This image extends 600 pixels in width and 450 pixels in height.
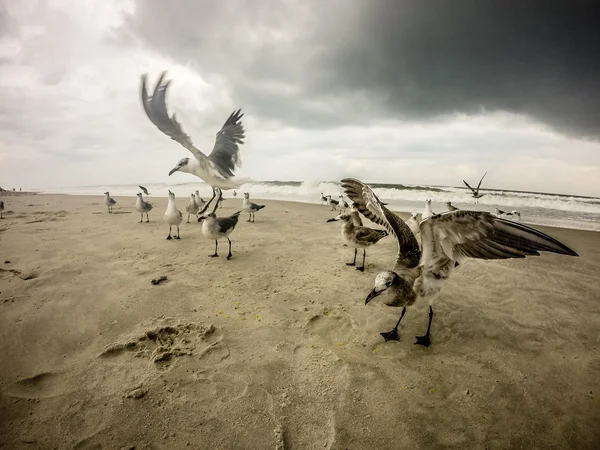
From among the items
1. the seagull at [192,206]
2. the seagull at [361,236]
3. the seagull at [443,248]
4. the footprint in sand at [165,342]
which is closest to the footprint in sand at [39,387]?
the footprint in sand at [165,342]

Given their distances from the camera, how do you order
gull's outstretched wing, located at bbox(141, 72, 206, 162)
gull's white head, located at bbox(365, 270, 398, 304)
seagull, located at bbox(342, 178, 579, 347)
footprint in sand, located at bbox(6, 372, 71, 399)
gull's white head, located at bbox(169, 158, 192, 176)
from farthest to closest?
gull's white head, located at bbox(169, 158, 192, 176), gull's outstretched wing, located at bbox(141, 72, 206, 162), gull's white head, located at bbox(365, 270, 398, 304), seagull, located at bbox(342, 178, 579, 347), footprint in sand, located at bbox(6, 372, 71, 399)

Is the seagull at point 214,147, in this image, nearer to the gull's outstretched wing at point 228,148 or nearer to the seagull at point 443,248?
the gull's outstretched wing at point 228,148

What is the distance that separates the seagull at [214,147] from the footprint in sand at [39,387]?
5146 mm

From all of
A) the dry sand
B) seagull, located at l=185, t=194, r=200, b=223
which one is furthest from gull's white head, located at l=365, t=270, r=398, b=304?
seagull, located at l=185, t=194, r=200, b=223

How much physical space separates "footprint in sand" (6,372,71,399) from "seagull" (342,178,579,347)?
319 cm

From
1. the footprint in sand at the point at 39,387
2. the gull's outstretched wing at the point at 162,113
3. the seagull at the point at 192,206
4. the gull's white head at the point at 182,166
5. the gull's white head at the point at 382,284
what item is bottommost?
the footprint in sand at the point at 39,387

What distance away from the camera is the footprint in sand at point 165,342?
3043 mm

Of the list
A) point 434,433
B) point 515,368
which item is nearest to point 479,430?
point 434,433

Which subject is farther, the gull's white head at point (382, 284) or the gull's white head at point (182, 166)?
the gull's white head at point (182, 166)

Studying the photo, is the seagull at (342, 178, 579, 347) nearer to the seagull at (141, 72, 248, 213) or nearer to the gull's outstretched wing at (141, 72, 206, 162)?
the seagull at (141, 72, 248, 213)

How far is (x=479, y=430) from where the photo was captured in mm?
2299

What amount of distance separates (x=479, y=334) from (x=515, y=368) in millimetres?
618

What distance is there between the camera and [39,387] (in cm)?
258

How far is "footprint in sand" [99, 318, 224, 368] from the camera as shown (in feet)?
9.98
